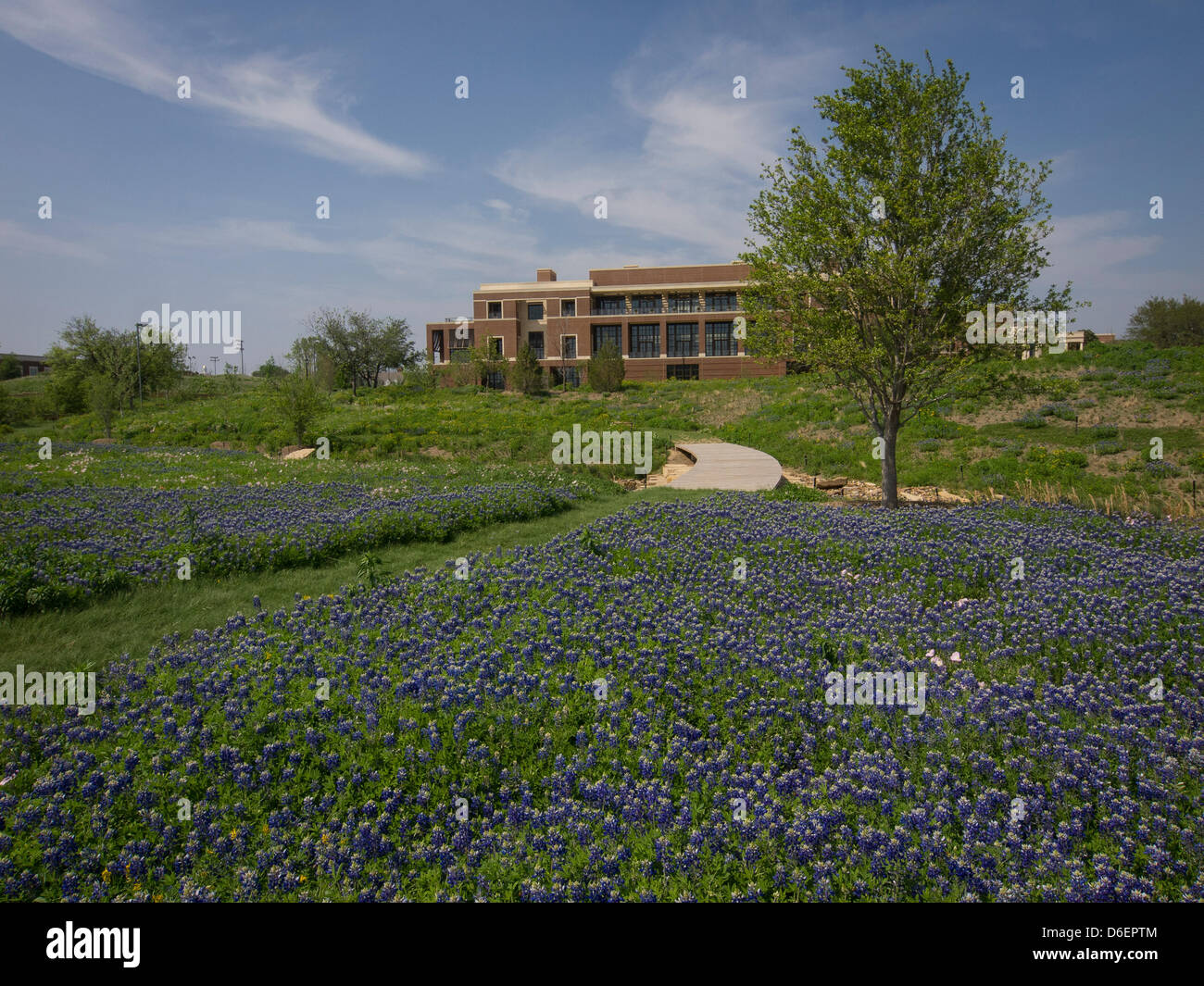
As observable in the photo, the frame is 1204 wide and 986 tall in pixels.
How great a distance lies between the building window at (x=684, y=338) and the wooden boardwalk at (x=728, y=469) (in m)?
50.4

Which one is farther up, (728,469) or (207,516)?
(728,469)

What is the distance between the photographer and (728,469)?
2045cm

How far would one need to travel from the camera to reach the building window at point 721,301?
241ft

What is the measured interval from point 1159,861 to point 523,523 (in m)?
→ 10.8

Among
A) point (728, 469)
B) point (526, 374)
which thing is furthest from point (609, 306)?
point (728, 469)

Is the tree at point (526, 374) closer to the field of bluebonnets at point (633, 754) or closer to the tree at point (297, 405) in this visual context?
the tree at point (297, 405)

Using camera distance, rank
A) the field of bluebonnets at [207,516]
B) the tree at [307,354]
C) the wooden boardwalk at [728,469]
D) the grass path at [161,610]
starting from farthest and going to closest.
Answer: the tree at [307,354] → the wooden boardwalk at [728,469] → the field of bluebonnets at [207,516] → the grass path at [161,610]

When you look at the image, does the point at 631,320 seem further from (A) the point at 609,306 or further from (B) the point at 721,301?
(B) the point at 721,301

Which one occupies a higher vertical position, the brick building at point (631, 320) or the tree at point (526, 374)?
the brick building at point (631, 320)

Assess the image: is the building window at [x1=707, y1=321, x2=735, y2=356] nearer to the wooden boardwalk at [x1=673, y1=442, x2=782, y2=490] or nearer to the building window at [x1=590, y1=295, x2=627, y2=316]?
the building window at [x1=590, y1=295, x2=627, y2=316]

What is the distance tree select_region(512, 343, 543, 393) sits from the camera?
55.0 metres

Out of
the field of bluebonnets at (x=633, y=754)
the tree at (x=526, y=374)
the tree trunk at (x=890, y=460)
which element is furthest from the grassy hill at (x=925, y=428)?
the tree at (x=526, y=374)

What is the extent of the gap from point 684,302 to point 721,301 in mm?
4173

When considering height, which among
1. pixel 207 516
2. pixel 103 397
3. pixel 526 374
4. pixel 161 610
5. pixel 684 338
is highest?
pixel 684 338
